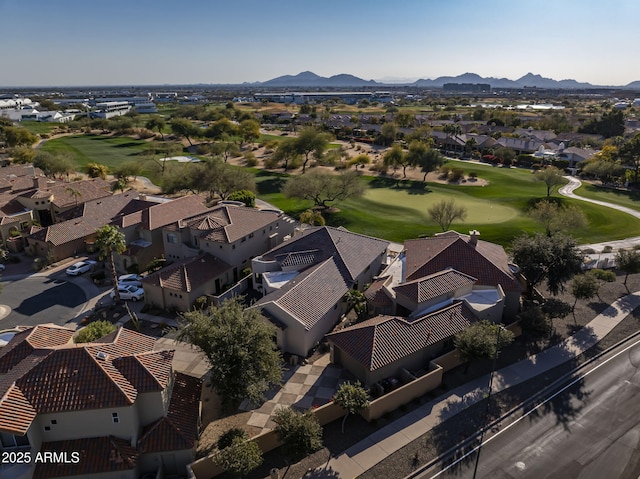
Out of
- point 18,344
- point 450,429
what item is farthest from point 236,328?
point 450,429

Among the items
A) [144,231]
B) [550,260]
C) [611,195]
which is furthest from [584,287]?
[611,195]

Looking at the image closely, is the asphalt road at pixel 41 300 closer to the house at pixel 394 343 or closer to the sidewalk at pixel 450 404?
the house at pixel 394 343

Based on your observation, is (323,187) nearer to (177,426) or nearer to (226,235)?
(226,235)

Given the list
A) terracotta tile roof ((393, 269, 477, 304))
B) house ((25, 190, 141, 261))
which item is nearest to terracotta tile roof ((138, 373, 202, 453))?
terracotta tile roof ((393, 269, 477, 304))

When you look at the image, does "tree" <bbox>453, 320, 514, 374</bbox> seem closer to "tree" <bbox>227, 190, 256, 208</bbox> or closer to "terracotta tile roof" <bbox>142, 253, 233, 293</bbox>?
"terracotta tile roof" <bbox>142, 253, 233, 293</bbox>

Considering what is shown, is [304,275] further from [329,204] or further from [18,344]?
[329,204]

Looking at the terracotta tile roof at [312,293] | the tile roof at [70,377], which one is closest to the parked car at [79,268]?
the tile roof at [70,377]
